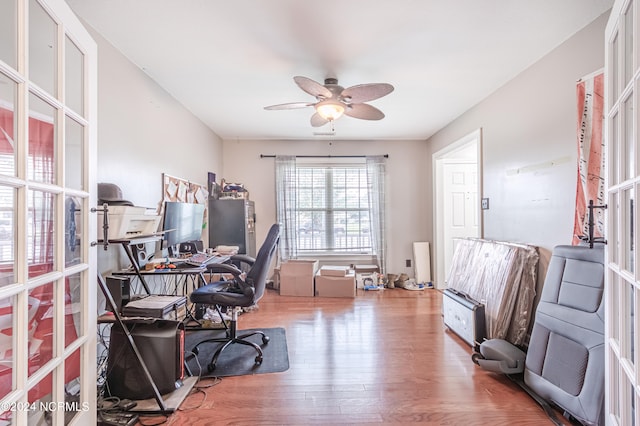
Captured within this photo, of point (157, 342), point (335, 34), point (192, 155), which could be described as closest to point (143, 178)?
point (192, 155)

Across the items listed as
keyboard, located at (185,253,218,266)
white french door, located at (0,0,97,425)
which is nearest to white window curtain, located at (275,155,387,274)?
keyboard, located at (185,253,218,266)

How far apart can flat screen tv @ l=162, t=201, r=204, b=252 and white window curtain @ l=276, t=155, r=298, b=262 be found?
1.66m

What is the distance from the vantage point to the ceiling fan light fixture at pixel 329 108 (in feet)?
8.35

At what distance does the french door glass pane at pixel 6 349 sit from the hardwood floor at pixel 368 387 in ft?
3.45

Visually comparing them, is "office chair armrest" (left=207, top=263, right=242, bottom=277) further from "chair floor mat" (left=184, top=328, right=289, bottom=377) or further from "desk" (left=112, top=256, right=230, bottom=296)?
"chair floor mat" (left=184, top=328, right=289, bottom=377)

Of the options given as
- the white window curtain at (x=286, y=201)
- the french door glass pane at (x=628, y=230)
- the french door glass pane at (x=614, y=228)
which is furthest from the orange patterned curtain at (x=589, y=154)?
the white window curtain at (x=286, y=201)

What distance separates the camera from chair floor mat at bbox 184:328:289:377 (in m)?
2.27

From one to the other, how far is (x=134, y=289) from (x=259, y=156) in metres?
3.00

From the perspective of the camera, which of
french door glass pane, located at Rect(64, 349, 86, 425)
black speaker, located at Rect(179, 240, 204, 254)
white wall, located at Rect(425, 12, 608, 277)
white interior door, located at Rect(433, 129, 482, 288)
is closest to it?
A: french door glass pane, located at Rect(64, 349, 86, 425)

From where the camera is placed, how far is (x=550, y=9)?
1799mm

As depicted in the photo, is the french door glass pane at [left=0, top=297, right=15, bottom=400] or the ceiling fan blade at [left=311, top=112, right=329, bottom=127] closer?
the french door glass pane at [left=0, top=297, right=15, bottom=400]

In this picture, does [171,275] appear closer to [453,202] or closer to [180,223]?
[180,223]

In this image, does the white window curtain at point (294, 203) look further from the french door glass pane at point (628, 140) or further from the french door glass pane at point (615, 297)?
the french door glass pane at point (628, 140)

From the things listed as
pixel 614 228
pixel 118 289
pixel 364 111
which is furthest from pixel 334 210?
pixel 614 228
